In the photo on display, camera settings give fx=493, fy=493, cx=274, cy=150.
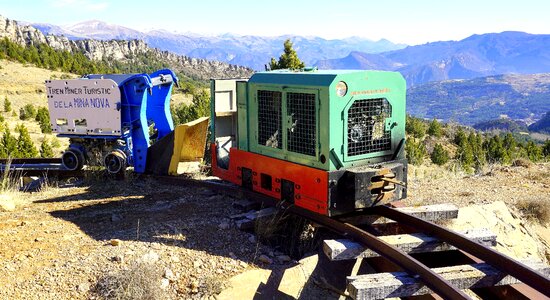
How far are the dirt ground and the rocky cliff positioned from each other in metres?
92.5

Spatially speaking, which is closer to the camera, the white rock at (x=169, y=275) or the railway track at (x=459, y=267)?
the railway track at (x=459, y=267)

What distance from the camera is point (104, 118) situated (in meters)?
Result: 9.71

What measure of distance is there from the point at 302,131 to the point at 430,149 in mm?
34067

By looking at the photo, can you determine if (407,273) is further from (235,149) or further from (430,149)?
(430,149)

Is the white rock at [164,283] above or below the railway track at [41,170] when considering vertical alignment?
below

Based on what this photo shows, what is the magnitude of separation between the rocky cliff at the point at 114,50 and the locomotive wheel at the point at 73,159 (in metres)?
91.2

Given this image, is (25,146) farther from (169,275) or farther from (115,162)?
(169,275)

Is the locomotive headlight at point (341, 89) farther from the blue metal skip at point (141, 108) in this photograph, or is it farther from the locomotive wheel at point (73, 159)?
the locomotive wheel at point (73, 159)

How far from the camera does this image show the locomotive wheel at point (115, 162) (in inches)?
379

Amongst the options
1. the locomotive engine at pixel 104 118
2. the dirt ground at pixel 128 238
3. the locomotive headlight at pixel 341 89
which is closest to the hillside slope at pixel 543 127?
the locomotive engine at pixel 104 118

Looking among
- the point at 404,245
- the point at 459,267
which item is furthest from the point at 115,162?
the point at 459,267

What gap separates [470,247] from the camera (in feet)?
18.5

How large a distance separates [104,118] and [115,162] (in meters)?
0.89

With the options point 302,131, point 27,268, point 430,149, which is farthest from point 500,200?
point 430,149
